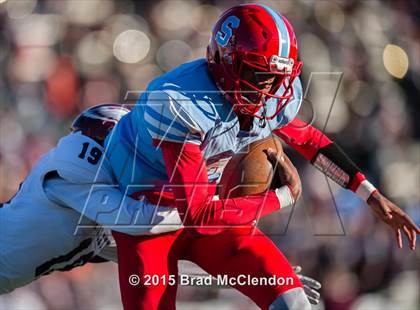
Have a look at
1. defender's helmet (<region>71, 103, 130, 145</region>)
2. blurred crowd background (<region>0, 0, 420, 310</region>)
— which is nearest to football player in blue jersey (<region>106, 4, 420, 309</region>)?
defender's helmet (<region>71, 103, 130, 145</region>)

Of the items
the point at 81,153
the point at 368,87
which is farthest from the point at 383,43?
the point at 81,153

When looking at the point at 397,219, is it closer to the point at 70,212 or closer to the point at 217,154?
the point at 217,154

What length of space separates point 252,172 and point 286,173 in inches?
7.1

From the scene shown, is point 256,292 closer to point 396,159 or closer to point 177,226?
point 177,226

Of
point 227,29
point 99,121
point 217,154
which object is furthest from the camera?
point 99,121

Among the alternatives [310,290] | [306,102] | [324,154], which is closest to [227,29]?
[324,154]

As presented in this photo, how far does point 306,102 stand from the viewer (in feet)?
18.4

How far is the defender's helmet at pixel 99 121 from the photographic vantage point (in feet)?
11.2

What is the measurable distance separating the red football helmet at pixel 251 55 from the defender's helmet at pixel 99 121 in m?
0.64

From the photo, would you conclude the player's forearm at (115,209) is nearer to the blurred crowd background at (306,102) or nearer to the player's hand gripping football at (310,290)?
the player's hand gripping football at (310,290)

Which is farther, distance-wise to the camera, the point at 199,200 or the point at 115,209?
the point at 115,209

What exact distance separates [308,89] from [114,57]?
4.30 feet

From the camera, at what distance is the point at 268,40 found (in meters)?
2.88

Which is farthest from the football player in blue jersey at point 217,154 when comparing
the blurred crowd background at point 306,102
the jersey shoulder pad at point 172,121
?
the blurred crowd background at point 306,102
